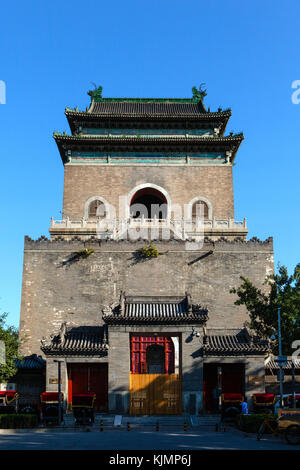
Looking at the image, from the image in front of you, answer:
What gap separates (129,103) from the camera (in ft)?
147

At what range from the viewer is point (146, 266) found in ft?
109

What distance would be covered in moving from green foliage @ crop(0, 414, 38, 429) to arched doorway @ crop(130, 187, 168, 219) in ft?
74.5

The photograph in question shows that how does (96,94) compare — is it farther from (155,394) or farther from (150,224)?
(155,394)

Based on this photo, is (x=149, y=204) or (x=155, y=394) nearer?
(x=155, y=394)

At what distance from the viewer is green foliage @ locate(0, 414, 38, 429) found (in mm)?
18422

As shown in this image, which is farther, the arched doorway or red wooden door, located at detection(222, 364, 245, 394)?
the arched doorway

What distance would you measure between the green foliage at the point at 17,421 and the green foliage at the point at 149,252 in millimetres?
15609

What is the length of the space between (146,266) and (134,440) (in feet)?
61.6

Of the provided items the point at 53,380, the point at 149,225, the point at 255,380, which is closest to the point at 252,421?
the point at 255,380

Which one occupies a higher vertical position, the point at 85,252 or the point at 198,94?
the point at 198,94

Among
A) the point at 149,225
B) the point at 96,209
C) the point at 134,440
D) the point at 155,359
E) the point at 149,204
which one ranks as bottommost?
the point at 134,440

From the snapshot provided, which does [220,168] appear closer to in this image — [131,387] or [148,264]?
[148,264]

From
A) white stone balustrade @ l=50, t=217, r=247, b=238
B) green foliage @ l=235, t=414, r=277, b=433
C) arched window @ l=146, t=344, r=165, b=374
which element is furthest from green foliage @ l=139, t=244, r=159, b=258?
green foliage @ l=235, t=414, r=277, b=433

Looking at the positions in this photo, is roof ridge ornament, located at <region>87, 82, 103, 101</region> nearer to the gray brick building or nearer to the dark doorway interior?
the gray brick building
